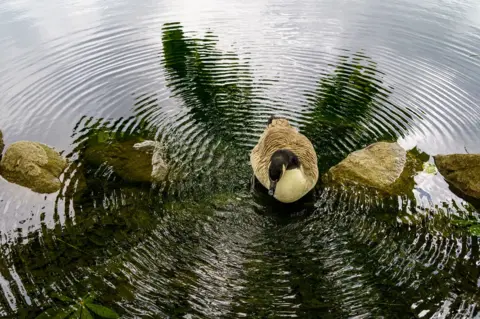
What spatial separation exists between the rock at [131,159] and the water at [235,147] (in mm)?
253

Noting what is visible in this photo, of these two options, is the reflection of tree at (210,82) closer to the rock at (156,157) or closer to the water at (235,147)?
the water at (235,147)

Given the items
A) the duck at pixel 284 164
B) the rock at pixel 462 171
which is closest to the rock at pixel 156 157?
the duck at pixel 284 164

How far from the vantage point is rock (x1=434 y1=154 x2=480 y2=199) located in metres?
8.19

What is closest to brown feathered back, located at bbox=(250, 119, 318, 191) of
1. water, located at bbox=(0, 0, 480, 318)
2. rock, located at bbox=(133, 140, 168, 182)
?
water, located at bbox=(0, 0, 480, 318)

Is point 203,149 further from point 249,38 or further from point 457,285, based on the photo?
point 249,38

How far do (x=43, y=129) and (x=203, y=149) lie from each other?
4297 millimetres

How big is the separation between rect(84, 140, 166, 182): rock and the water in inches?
10.0

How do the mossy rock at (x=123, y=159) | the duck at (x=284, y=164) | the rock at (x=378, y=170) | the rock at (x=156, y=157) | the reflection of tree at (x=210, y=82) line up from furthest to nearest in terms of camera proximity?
the reflection of tree at (x=210, y=82) → the mossy rock at (x=123, y=159) → the rock at (x=156, y=157) → the rock at (x=378, y=170) → the duck at (x=284, y=164)

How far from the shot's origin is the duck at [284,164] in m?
7.50

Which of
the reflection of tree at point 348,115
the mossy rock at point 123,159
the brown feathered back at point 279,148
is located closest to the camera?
the brown feathered back at point 279,148

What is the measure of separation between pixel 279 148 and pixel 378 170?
2.14 m

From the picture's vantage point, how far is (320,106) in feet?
36.7

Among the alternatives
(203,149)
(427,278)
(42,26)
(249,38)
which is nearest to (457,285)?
(427,278)

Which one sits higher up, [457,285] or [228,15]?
[228,15]
